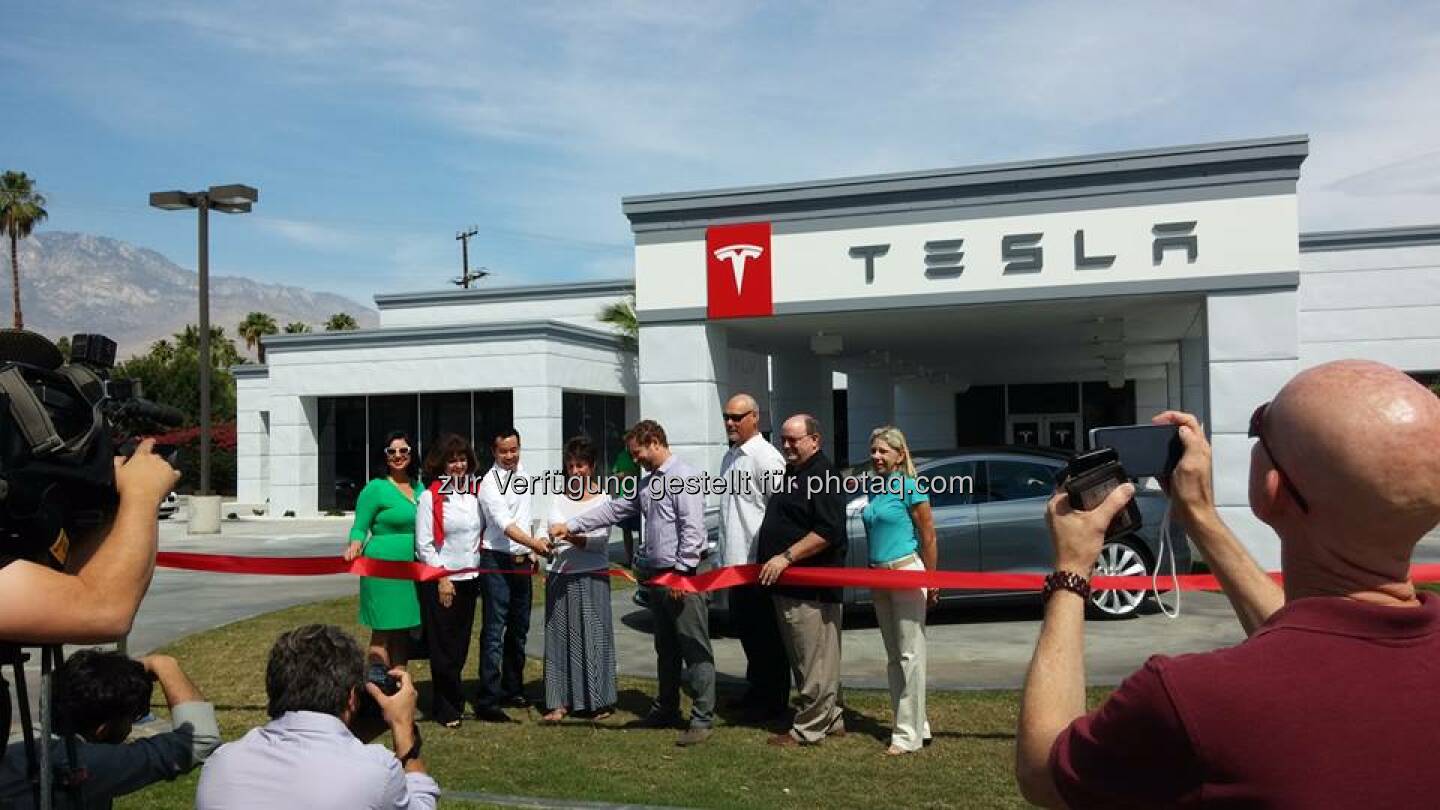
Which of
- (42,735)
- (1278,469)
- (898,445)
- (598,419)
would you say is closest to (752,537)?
(898,445)

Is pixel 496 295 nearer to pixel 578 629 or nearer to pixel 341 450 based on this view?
pixel 341 450

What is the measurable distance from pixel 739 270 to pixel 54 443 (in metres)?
11.5

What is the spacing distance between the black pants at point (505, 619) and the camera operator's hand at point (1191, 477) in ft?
19.5

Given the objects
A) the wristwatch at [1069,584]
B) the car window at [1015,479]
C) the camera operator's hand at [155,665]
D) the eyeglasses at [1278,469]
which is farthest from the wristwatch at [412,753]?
the car window at [1015,479]

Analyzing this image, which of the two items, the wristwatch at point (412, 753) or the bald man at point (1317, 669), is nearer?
the bald man at point (1317, 669)

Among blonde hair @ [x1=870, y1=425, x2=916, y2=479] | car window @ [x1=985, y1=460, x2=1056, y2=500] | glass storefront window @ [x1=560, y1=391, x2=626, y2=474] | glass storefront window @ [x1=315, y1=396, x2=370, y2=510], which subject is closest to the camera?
blonde hair @ [x1=870, y1=425, x2=916, y2=479]

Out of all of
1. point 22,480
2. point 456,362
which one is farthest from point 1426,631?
point 456,362

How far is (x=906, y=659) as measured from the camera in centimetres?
645

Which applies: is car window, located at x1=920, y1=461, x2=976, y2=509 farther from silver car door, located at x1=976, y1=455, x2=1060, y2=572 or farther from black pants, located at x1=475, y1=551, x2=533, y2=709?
black pants, located at x1=475, y1=551, x2=533, y2=709

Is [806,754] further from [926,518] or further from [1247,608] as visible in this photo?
[1247,608]

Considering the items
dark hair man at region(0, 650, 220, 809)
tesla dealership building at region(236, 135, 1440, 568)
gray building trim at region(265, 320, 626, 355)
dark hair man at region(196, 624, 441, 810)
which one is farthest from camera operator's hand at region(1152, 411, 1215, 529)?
gray building trim at region(265, 320, 626, 355)

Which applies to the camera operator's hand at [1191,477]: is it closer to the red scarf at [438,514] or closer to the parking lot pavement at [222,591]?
the red scarf at [438,514]

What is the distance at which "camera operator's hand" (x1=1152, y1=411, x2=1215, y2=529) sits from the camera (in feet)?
7.08

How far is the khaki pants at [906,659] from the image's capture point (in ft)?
20.9
